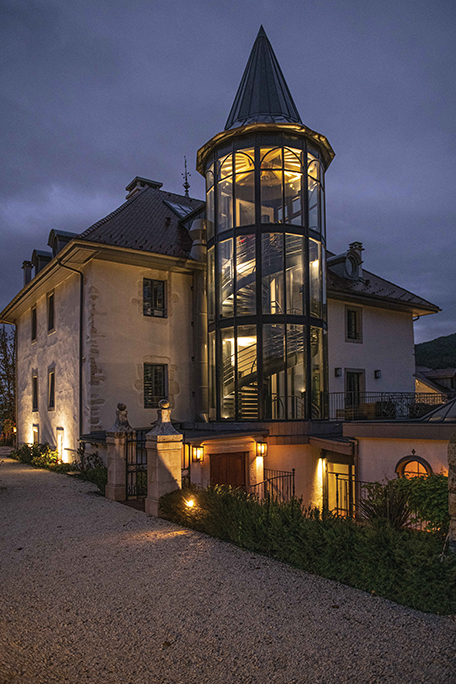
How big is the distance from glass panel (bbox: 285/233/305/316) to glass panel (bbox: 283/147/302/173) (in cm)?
237

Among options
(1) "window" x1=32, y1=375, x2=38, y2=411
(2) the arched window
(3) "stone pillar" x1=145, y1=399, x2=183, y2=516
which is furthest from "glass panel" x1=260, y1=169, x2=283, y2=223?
(1) "window" x1=32, y1=375, x2=38, y2=411

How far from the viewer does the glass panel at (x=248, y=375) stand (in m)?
16.0

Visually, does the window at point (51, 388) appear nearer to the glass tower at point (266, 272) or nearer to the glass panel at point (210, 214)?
the glass tower at point (266, 272)

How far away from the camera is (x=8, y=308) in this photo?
86.8ft

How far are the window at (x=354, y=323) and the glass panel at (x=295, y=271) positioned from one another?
623 cm

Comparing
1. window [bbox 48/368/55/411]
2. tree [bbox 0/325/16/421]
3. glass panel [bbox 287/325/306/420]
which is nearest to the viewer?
glass panel [bbox 287/325/306/420]

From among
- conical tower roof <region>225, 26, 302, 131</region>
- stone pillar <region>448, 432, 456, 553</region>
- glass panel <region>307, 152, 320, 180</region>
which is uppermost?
conical tower roof <region>225, 26, 302, 131</region>

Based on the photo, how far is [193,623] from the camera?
479 cm

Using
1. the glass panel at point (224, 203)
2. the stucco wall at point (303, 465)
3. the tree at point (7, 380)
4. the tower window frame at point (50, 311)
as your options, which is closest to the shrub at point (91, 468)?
the stucco wall at point (303, 465)

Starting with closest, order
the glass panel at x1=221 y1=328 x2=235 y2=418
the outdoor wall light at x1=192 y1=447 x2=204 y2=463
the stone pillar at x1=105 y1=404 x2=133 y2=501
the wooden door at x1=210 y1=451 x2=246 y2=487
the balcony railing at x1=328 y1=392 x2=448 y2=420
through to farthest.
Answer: the stone pillar at x1=105 y1=404 x2=133 y2=501
the outdoor wall light at x1=192 y1=447 x2=204 y2=463
the wooden door at x1=210 y1=451 x2=246 y2=487
the glass panel at x1=221 y1=328 x2=235 y2=418
the balcony railing at x1=328 y1=392 x2=448 y2=420

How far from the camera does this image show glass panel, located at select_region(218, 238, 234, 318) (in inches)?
667

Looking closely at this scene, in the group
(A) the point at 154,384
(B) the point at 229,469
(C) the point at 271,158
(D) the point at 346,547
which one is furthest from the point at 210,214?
(D) the point at 346,547

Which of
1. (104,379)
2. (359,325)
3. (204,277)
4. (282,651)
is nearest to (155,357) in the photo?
(104,379)

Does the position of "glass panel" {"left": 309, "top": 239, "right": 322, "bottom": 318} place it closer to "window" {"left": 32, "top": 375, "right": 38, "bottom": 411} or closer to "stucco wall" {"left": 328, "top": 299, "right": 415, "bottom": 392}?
"stucco wall" {"left": 328, "top": 299, "right": 415, "bottom": 392}
